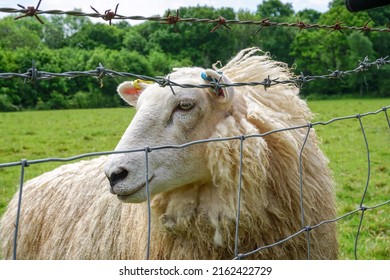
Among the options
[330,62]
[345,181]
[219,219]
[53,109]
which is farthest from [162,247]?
[330,62]

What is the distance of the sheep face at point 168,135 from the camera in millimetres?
2361

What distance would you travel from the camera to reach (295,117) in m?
2.96

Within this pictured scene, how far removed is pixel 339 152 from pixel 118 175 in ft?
29.0

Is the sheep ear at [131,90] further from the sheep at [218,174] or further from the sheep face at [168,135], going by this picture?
the sheep face at [168,135]

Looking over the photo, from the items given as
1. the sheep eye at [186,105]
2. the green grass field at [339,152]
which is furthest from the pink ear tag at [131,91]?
the green grass field at [339,152]

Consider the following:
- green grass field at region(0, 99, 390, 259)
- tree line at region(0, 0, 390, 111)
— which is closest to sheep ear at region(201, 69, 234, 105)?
green grass field at region(0, 99, 390, 259)

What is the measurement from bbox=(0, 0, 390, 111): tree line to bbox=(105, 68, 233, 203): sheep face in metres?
5.47

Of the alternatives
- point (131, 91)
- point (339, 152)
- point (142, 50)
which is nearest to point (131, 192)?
point (131, 91)

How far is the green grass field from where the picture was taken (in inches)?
198

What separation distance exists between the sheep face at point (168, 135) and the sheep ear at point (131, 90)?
10.4 inches

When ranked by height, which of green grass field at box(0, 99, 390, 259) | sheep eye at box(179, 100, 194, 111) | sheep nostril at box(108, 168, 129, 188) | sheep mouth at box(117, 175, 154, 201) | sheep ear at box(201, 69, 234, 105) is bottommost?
green grass field at box(0, 99, 390, 259)

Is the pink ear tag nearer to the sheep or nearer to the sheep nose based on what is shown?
the sheep

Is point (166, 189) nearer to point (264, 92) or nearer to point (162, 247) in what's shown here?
point (162, 247)

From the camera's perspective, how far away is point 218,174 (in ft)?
8.46
